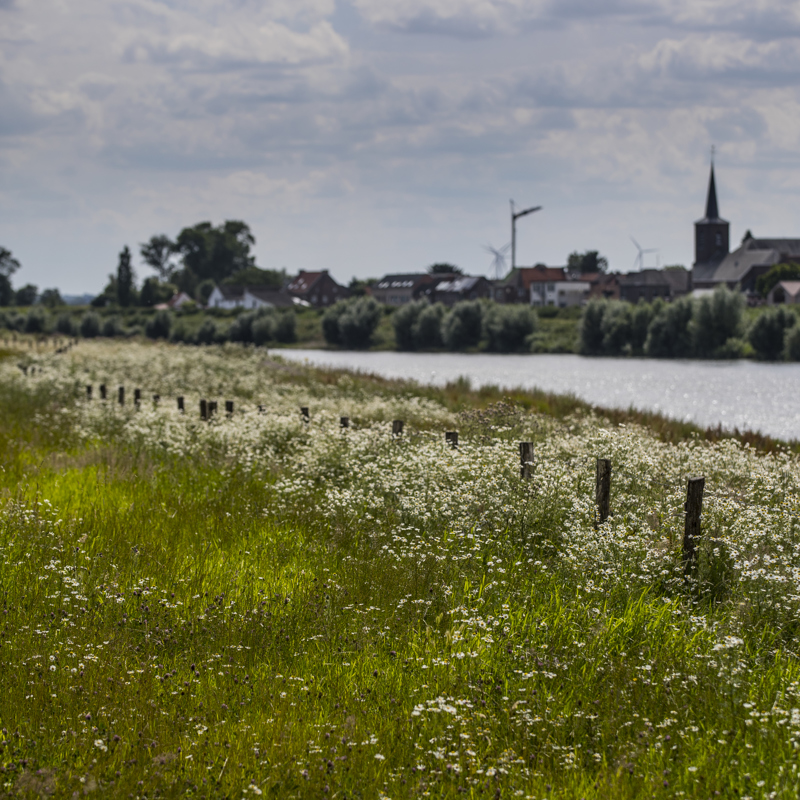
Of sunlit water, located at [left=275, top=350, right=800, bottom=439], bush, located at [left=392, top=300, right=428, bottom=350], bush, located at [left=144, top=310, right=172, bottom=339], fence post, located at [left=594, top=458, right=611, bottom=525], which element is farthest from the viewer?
bush, located at [left=144, top=310, right=172, bottom=339]

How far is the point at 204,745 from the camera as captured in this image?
560cm

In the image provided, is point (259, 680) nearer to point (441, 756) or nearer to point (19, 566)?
point (441, 756)

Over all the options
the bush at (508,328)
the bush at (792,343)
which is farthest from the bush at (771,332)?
the bush at (508,328)

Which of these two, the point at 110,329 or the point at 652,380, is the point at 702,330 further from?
the point at 110,329

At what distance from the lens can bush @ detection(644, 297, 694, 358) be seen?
75.1 m

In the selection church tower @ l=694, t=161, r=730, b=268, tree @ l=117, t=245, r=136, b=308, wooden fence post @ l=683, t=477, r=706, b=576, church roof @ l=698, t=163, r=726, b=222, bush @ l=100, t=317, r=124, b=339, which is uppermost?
church roof @ l=698, t=163, r=726, b=222

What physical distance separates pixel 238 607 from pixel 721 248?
19052 cm

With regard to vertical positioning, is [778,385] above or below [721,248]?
below

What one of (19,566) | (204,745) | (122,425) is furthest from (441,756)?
(122,425)

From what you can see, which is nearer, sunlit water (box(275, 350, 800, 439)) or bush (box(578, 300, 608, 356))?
sunlit water (box(275, 350, 800, 439))

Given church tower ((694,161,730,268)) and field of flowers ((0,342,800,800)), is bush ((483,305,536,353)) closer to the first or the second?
field of flowers ((0,342,800,800))

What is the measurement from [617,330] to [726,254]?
107496mm

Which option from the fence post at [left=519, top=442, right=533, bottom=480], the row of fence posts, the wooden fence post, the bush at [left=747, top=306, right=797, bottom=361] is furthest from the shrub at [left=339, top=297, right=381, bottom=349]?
the wooden fence post

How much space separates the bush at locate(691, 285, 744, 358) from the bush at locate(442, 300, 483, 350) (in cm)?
2621
